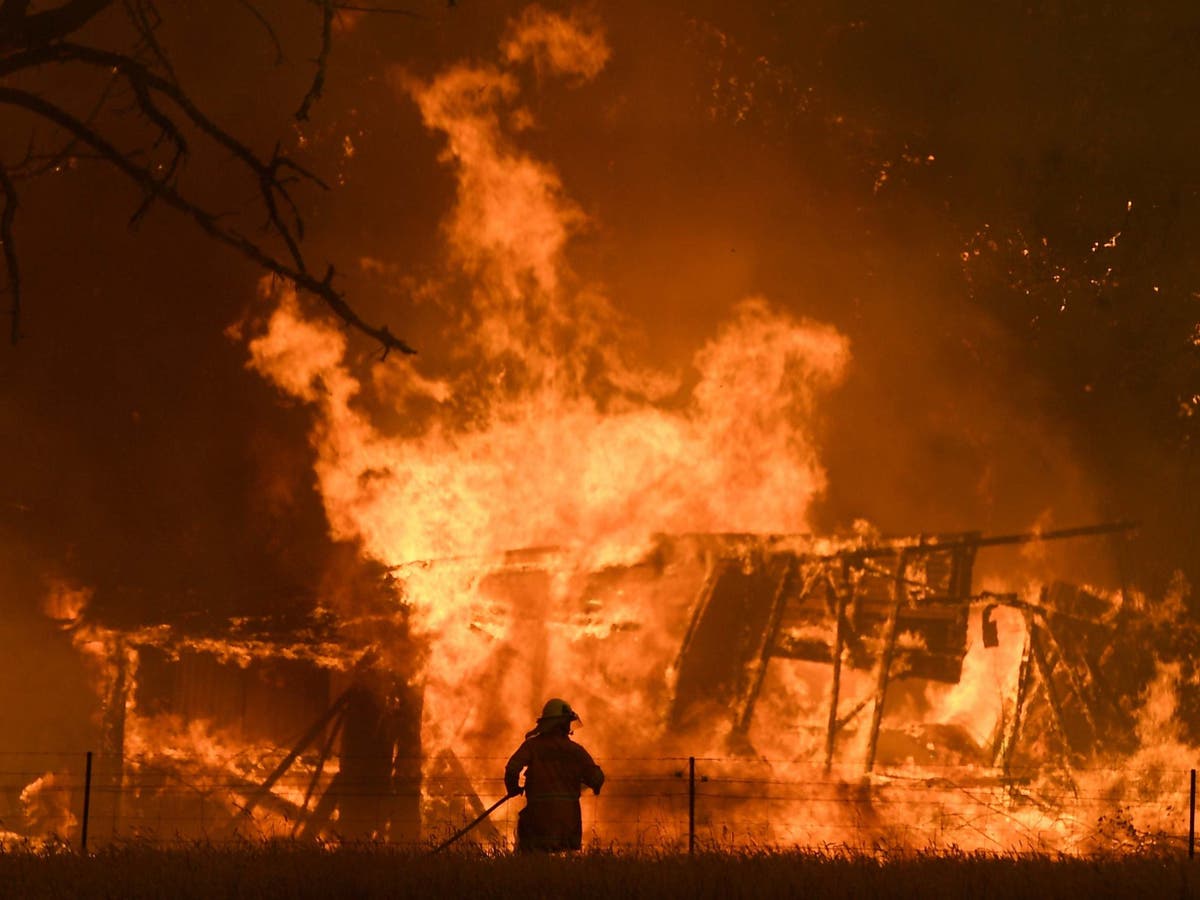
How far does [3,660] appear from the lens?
1623 centimetres

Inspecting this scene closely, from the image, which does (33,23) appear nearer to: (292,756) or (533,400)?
(533,400)

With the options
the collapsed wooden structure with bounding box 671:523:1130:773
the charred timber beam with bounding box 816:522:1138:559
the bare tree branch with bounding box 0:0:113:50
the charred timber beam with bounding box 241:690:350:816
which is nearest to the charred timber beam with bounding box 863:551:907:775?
the collapsed wooden structure with bounding box 671:523:1130:773

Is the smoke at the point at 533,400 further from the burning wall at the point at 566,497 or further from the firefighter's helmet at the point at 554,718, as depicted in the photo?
the firefighter's helmet at the point at 554,718

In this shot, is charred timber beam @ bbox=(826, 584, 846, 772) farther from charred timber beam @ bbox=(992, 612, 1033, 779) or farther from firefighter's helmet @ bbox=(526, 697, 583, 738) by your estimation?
firefighter's helmet @ bbox=(526, 697, 583, 738)

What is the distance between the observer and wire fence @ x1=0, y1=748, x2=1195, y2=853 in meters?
14.9

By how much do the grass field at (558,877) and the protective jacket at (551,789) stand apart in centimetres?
107

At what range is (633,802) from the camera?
50.3 feet

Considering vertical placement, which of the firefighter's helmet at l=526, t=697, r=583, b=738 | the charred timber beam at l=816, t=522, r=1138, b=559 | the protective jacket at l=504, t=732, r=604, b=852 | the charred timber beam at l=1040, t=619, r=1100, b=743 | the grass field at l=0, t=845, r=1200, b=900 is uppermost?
the charred timber beam at l=816, t=522, r=1138, b=559

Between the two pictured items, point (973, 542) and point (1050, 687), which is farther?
point (973, 542)

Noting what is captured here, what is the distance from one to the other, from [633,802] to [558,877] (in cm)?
840

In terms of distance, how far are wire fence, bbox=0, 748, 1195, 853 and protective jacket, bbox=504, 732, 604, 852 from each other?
17.7ft

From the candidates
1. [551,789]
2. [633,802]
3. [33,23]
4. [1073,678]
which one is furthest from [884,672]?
[33,23]

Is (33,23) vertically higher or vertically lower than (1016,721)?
higher

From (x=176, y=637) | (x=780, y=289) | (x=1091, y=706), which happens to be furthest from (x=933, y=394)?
(x=176, y=637)
